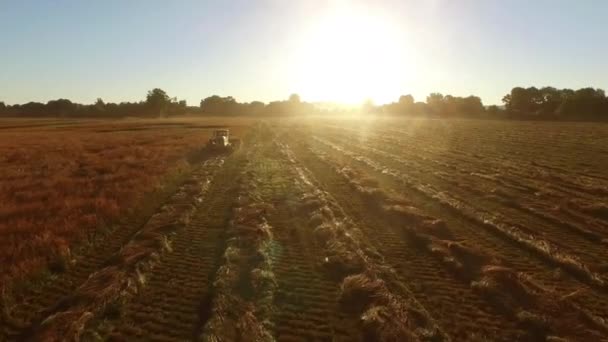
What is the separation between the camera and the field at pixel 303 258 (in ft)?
25.1

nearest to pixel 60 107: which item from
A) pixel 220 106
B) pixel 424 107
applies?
pixel 220 106

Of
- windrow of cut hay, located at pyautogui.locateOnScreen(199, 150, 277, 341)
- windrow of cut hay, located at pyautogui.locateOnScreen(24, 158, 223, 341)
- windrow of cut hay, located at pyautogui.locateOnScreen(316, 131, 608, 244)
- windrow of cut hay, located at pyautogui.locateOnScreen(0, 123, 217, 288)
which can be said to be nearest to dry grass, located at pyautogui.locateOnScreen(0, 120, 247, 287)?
windrow of cut hay, located at pyautogui.locateOnScreen(0, 123, 217, 288)

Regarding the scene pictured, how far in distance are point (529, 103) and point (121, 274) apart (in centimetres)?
13933

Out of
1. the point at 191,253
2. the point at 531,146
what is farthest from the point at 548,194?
the point at 531,146

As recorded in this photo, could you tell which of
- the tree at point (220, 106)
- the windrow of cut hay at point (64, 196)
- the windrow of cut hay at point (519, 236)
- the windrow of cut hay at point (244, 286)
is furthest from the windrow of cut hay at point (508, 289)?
the tree at point (220, 106)

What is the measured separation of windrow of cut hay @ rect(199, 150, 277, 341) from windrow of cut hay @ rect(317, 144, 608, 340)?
4156mm

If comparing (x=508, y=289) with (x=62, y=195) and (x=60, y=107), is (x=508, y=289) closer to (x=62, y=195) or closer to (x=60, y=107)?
(x=62, y=195)

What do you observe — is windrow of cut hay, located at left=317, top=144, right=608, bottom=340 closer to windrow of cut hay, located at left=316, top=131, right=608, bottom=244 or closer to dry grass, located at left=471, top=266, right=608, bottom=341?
dry grass, located at left=471, top=266, right=608, bottom=341

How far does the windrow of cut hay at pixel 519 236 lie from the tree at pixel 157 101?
139 m

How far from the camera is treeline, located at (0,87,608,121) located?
339ft

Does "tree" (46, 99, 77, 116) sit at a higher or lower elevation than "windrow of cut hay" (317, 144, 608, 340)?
lower

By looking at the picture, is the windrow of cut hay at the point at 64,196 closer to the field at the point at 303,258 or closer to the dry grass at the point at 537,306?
the field at the point at 303,258

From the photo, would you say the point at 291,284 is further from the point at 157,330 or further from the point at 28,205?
the point at 28,205

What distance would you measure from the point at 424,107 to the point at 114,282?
16467 centimetres
